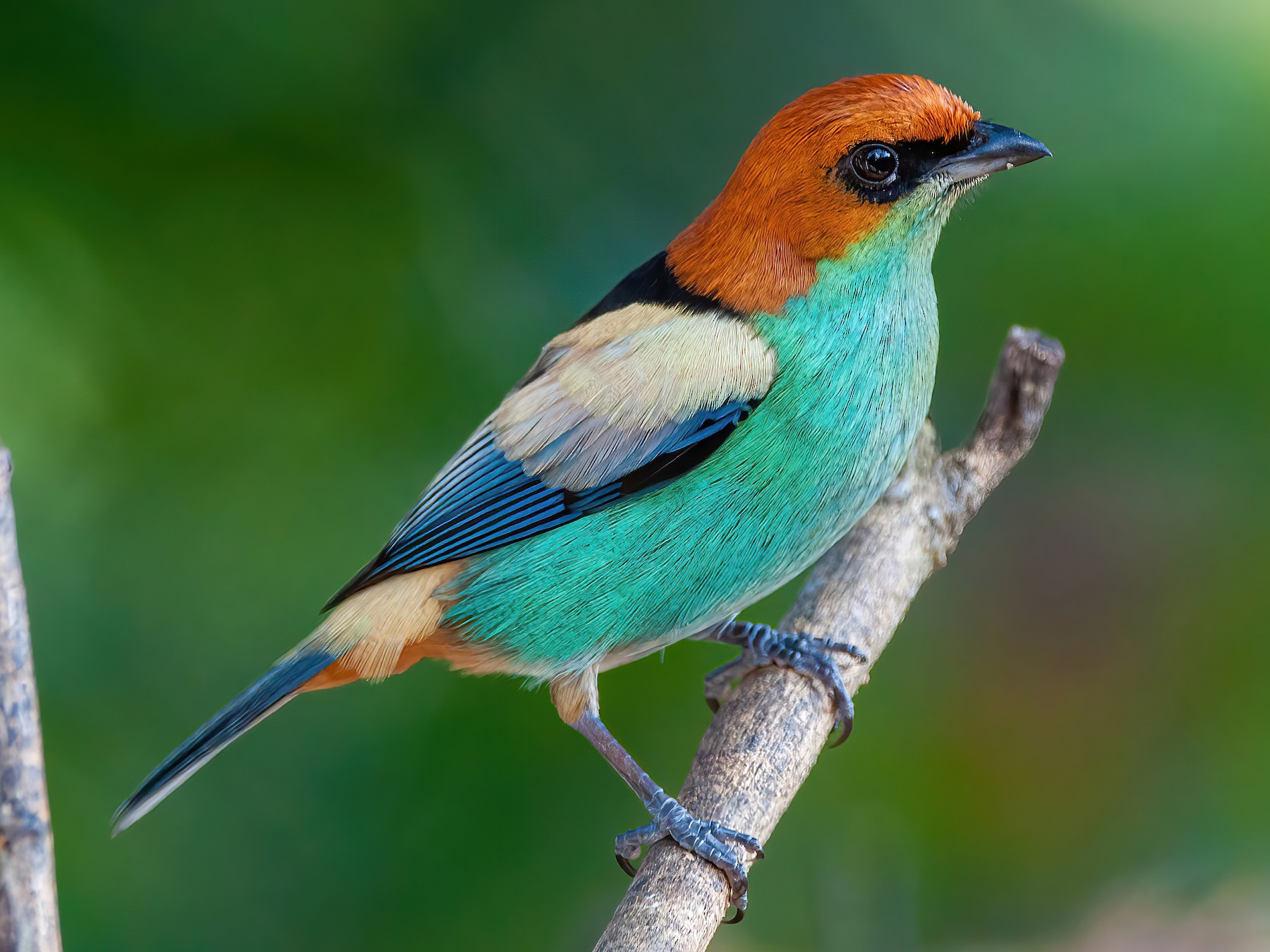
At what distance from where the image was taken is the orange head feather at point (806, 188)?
78.4 inches

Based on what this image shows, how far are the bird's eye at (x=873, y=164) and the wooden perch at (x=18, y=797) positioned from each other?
4.53 feet

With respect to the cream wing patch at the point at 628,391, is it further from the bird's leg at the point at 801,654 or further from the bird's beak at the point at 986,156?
the bird's leg at the point at 801,654

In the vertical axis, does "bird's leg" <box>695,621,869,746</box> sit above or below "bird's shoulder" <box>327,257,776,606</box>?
below

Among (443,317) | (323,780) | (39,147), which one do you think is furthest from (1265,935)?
(39,147)

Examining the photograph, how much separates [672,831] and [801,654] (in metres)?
0.49

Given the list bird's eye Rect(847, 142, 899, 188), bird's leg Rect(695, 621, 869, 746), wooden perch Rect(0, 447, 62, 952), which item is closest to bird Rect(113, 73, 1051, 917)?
bird's eye Rect(847, 142, 899, 188)

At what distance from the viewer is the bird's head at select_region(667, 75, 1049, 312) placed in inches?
78.5

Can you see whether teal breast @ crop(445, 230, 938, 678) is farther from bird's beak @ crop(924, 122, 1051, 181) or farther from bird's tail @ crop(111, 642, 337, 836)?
bird's tail @ crop(111, 642, 337, 836)

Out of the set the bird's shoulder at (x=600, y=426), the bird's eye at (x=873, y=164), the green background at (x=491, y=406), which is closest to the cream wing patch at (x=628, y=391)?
the bird's shoulder at (x=600, y=426)

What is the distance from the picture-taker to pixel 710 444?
2072mm

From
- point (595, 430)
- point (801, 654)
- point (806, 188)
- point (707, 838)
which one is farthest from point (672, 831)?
point (806, 188)

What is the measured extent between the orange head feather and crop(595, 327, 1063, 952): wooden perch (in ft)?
1.89

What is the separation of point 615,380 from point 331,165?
4.06ft

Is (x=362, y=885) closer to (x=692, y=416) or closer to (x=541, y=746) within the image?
(x=541, y=746)
